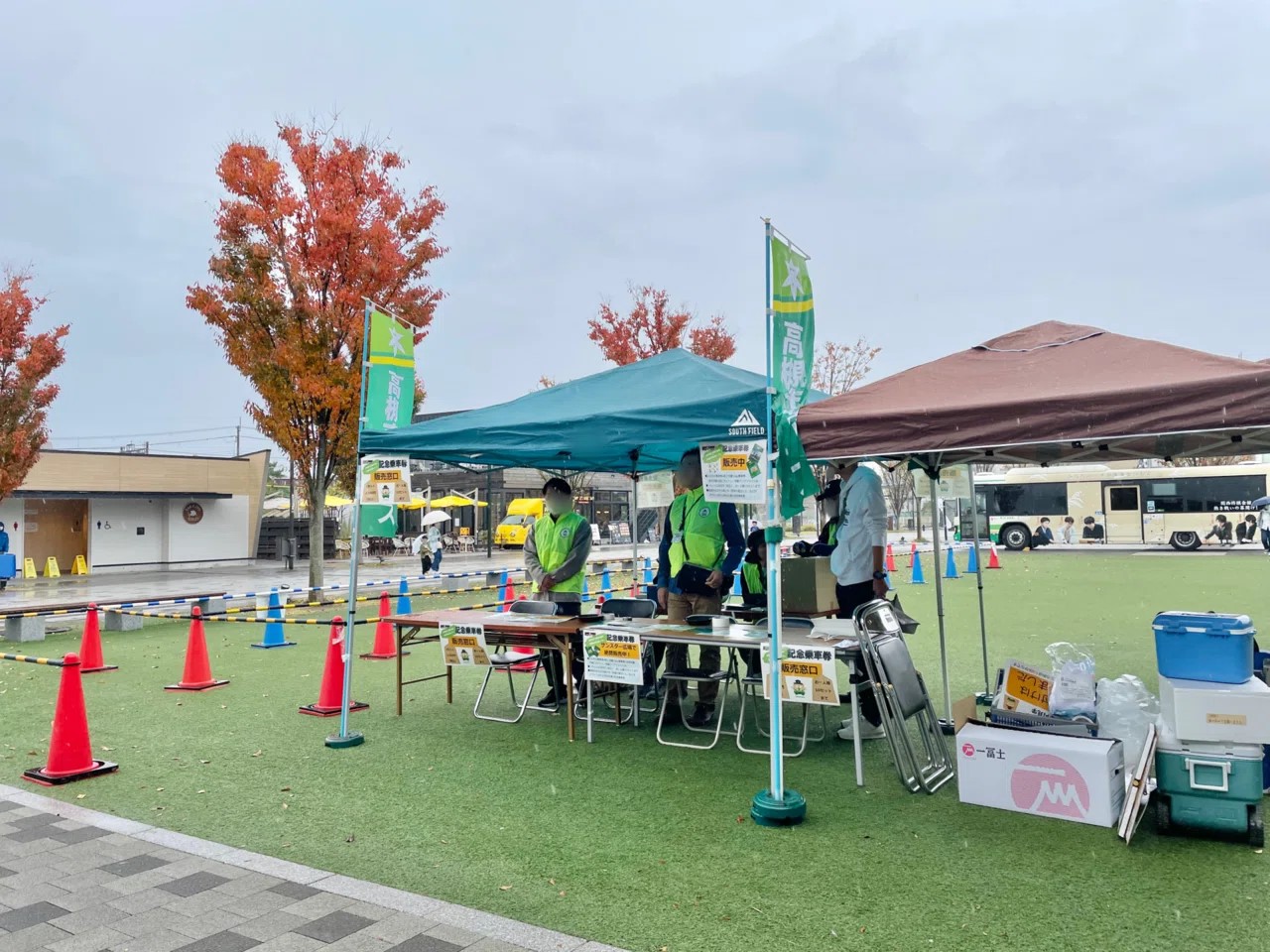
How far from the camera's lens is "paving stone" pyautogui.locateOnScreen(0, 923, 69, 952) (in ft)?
10.1

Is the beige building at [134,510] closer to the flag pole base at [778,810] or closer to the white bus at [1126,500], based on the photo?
the white bus at [1126,500]

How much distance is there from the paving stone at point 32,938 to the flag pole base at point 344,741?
2.47 m

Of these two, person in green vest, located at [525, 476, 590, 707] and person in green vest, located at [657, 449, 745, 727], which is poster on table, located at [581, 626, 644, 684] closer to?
person in green vest, located at [657, 449, 745, 727]

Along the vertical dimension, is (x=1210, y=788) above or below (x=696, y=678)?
below

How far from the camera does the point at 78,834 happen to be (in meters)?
4.23

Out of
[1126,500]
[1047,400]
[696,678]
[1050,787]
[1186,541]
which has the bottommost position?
[1050,787]

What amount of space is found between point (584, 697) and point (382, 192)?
10804 millimetres

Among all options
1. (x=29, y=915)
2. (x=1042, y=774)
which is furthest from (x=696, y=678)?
(x=29, y=915)

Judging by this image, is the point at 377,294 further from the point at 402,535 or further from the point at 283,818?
the point at 402,535

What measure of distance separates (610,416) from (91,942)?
11.5ft

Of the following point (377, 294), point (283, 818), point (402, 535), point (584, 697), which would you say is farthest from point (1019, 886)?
point (402, 535)

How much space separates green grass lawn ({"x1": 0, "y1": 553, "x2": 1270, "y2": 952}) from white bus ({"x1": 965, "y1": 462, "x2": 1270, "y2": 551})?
21866 millimetres

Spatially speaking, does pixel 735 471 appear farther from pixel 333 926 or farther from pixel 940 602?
pixel 333 926

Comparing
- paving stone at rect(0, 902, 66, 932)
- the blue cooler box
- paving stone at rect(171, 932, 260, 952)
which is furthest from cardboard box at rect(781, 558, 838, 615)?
paving stone at rect(0, 902, 66, 932)
